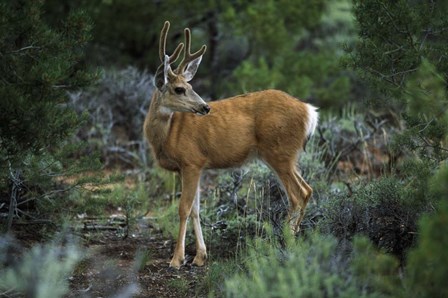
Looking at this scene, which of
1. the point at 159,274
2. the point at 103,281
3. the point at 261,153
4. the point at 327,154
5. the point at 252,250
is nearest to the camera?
the point at 252,250

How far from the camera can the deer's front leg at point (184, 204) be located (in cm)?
714

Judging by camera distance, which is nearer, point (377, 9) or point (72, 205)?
point (377, 9)

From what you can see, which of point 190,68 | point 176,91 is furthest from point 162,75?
point 190,68

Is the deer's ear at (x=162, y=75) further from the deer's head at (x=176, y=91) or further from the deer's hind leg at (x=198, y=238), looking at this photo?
the deer's hind leg at (x=198, y=238)

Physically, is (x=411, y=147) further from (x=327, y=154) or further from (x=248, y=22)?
(x=248, y=22)

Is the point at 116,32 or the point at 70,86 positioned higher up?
the point at 70,86

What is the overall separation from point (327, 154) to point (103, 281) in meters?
4.91

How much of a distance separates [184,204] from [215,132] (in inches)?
34.1

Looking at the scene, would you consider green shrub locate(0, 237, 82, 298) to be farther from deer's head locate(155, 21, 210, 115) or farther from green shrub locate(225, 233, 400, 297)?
deer's head locate(155, 21, 210, 115)

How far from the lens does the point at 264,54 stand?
546 inches

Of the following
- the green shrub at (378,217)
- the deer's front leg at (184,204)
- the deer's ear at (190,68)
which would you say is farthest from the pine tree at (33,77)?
the green shrub at (378,217)

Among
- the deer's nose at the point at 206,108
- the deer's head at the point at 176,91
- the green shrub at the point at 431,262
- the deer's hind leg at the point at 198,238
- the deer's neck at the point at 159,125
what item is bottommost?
the deer's hind leg at the point at 198,238

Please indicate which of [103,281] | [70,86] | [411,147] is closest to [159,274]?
[103,281]

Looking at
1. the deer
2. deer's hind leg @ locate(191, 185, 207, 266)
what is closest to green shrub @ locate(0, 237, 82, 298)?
deer's hind leg @ locate(191, 185, 207, 266)
